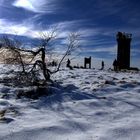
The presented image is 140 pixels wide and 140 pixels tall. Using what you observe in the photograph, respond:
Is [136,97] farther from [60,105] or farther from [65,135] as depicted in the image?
[65,135]

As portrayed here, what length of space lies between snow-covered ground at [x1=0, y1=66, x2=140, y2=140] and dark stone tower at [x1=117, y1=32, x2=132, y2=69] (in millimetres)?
20666

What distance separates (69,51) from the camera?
56.5 feet

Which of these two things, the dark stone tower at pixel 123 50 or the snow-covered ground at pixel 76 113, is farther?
the dark stone tower at pixel 123 50

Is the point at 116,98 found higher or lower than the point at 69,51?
lower

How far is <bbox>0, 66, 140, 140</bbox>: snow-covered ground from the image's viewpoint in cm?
656

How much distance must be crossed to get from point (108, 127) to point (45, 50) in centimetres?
869

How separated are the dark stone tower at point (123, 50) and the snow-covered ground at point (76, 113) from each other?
2067 centimetres

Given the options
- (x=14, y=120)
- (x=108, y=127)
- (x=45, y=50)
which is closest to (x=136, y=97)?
(x=108, y=127)

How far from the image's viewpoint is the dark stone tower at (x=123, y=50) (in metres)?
33.2

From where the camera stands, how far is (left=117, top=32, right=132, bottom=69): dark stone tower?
33250mm

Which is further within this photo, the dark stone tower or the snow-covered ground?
the dark stone tower

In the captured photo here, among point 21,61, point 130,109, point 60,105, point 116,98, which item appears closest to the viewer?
point 130,109

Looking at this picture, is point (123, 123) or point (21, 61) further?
point (21, 61)

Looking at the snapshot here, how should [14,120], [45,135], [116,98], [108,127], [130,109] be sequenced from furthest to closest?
[116,98] → [130,109] → [14,120] → [108,127] → [45,135]
